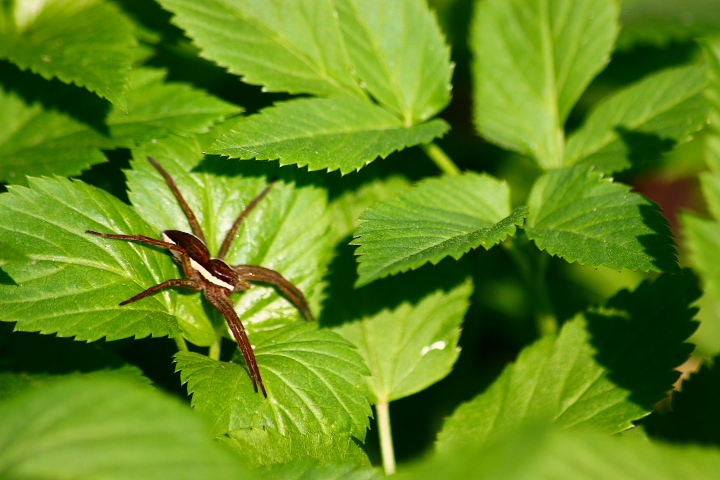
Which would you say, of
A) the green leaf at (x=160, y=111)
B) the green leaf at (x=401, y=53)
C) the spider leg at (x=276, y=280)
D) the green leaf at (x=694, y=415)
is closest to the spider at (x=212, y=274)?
the spider leg at (x=276, y=280)

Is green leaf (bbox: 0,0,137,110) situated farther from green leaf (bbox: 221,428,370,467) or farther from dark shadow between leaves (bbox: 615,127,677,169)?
dark shadow between leaves (bbox: 615,127,677,169)

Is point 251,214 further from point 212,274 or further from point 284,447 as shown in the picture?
point 284,447

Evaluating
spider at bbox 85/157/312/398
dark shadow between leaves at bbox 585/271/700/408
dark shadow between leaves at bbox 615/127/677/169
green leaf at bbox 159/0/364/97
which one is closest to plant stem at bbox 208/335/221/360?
spider at bbox 85/157/312/398

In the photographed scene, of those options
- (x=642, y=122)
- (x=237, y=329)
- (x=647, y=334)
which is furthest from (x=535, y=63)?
(x=237, y=329)

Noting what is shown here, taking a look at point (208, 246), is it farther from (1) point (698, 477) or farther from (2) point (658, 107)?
(2) point (658, 107)

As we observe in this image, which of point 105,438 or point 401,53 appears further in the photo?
point 401,53

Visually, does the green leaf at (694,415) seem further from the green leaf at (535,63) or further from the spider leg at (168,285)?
the spider leg at (168,285)
